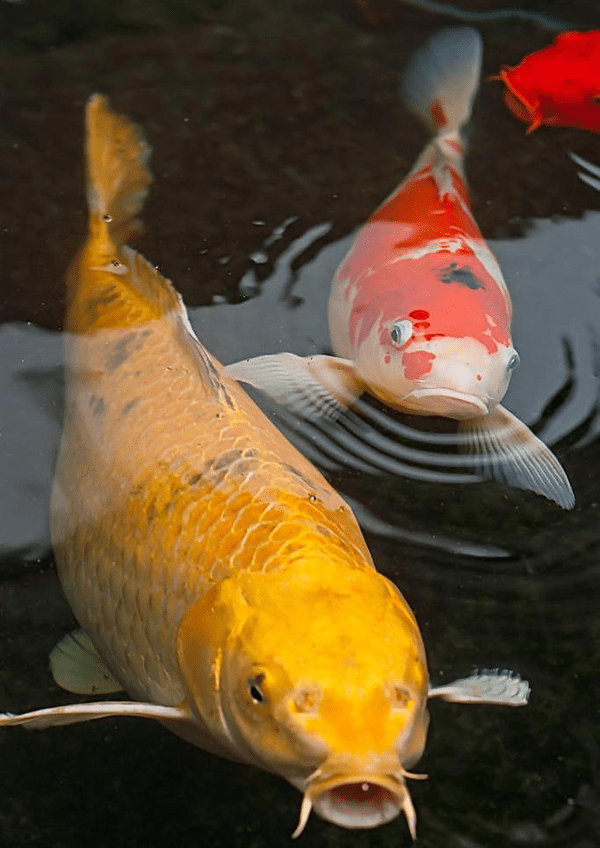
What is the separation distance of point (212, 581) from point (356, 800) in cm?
50

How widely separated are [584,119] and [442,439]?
1.69m

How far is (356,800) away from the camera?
5.31ft

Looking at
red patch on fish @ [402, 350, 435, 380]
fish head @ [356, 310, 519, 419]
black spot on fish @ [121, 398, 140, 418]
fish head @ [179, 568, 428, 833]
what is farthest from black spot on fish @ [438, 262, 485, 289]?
fish head @ [179, 568, 428, 833]

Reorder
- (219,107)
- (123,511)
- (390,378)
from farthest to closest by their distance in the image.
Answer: (219,107), (390,378), (123,511)

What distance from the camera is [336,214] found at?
12.2 ft

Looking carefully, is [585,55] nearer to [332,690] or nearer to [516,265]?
[516,265]

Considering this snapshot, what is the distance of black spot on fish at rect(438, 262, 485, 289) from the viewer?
9.72 feet

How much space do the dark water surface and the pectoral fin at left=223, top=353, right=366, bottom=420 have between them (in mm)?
93

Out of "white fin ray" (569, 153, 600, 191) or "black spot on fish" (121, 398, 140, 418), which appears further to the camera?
"white fin ray" (569, 153, 600, 191)

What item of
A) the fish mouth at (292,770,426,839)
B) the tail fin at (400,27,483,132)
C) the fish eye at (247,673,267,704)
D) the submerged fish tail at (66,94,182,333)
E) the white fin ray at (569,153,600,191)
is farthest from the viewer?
the white fin ray at (569,153,600,191)

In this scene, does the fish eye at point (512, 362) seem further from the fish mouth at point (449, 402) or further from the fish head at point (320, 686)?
the fish head at point (320, 686)

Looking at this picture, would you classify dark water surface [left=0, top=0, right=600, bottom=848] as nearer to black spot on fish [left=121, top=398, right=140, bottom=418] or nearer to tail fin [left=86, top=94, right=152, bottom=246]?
tail fin [left=86, top=94, right=152, bottom=246]

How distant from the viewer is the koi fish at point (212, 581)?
1.62m

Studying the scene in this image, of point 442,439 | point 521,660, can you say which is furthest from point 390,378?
point 521,660
